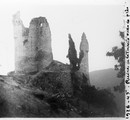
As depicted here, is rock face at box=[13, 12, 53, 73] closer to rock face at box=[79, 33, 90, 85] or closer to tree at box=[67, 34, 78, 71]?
tree at box=[67, 34, 78, 71]

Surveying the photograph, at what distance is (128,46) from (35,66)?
4.41 ft

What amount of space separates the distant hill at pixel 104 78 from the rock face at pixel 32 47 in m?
0.66

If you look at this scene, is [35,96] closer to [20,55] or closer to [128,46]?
[20,55]

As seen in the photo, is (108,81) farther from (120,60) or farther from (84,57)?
(84,57)

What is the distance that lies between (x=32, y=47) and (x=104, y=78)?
111 cm

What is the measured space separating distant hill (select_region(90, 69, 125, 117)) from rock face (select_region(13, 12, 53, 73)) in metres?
0.68

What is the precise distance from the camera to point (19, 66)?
5.54m

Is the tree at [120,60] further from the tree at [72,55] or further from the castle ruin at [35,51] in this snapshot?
the tree at [72,55]

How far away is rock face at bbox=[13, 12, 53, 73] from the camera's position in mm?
5523

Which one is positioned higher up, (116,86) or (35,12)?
(35,12)

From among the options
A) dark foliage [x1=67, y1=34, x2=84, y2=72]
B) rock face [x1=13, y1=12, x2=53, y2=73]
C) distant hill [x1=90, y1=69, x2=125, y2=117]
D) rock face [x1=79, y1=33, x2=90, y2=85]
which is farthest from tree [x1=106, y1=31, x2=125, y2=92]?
rock face [x1=13, y1=12, x2=53, y2=73]

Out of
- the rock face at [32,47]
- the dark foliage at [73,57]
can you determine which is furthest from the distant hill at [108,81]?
the rock face at [32,47]

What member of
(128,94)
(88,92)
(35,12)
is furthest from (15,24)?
(128,94)

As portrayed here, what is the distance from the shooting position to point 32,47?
5.61 metres
